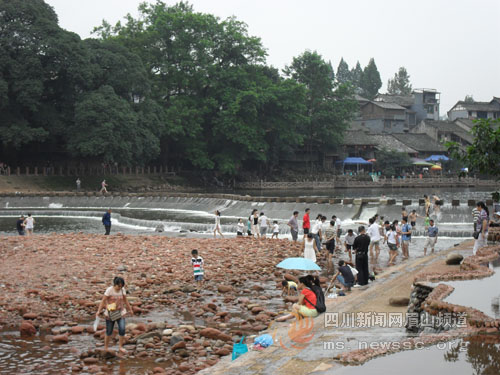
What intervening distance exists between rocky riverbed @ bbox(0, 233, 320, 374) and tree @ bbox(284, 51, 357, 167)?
52.9 metres

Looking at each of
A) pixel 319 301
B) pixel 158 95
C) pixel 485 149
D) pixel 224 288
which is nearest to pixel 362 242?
pixel 319 301

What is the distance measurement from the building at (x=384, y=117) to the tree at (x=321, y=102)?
18470 mm

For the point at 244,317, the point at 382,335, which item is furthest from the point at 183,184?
the point at 382,335

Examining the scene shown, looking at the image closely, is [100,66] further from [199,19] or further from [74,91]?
[199,19]

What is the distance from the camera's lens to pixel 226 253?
73.3ft

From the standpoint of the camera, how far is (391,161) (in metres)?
77.9

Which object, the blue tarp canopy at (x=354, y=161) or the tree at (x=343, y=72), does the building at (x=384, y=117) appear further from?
the tree at (x=343, y=72)

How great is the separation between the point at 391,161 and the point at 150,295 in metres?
66.1

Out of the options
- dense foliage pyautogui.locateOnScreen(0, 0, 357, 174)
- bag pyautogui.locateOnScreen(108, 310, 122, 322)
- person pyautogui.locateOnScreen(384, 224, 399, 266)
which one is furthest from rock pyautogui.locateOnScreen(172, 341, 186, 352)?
dense foliage pyautogui.locateOnScreen(0, 0, 357, 174)

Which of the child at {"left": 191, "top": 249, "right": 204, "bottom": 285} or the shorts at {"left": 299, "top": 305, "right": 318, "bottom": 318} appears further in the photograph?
the child at {"left": 191, "top": 249, "right": 204, "bottom": 285}

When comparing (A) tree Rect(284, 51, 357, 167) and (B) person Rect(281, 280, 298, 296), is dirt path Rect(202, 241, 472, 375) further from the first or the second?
(A) tree Rect(284, 51, 357, 167)

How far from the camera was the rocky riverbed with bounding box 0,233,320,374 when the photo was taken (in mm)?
11609

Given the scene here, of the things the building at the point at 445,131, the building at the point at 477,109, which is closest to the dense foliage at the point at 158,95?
the building at the point at 445,131

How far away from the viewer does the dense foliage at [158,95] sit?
53781mm
